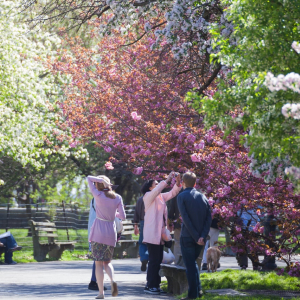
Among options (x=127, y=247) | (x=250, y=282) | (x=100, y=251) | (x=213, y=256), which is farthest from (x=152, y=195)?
(x=127, y=247)

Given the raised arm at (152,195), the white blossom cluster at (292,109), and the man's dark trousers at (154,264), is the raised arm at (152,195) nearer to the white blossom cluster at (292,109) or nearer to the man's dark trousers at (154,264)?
the man's dark trousers at (154,264)

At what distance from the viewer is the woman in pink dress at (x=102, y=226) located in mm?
10172

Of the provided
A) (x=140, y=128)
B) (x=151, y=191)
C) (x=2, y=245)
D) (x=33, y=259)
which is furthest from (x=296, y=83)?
(x=33, y=259)

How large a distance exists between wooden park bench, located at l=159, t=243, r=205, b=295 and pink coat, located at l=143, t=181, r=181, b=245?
0.55 metres

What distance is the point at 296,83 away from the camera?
4941mm

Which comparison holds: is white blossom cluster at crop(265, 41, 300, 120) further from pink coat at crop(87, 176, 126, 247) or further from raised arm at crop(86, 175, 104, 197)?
pink coat at crop(87, 176, 126, 247)

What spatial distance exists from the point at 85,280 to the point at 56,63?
663 inches

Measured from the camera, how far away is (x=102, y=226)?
10242mm

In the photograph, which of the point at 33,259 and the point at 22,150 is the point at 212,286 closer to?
the point at 33,259

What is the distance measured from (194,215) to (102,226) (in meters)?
1.36

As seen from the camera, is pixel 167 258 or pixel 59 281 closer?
pixel 59 281

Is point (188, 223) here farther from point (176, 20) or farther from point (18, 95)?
point (18, 95)

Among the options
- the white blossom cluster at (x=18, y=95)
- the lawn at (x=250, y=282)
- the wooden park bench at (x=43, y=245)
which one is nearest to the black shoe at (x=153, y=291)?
the lawn at (x=250, y=282)

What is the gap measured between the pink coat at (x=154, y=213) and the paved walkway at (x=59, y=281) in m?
0.94
